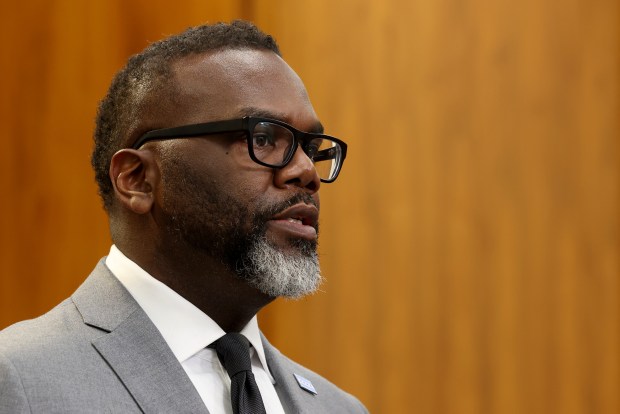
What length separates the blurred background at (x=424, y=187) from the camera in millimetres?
1894

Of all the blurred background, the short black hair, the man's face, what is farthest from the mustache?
the blurred background

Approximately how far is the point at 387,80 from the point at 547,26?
36cm

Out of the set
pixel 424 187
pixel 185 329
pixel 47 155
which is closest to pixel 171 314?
pixel 185 329

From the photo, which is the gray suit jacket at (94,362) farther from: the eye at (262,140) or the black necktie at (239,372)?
the eye at (262,140)

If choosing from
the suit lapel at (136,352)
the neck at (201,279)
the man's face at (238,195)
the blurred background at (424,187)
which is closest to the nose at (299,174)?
the man's face at (238,195)

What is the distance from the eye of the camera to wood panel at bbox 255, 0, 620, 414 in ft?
6.35

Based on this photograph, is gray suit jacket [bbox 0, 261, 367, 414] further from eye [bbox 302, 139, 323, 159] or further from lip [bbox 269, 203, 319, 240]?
eye [bbox 302, 139, 323, 159]

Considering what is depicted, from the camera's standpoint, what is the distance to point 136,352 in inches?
45.5

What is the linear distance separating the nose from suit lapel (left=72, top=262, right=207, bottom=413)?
0.25 metres

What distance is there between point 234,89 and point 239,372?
0.38 metres

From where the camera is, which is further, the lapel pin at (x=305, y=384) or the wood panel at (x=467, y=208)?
the wood panel at (x=467, y=208)

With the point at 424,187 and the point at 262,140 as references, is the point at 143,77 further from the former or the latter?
the point at 424,187

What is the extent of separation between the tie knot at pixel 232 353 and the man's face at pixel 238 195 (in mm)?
79

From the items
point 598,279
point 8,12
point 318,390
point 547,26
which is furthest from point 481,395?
point 8,12
